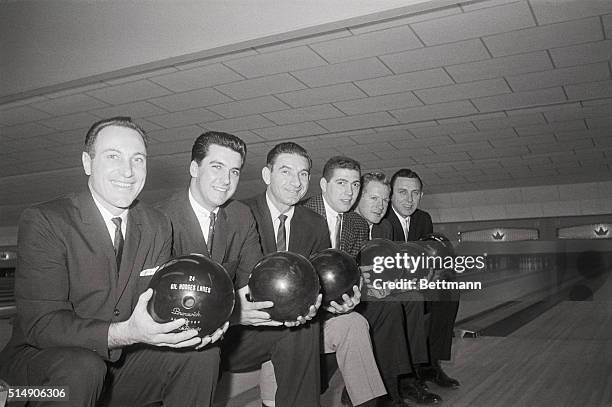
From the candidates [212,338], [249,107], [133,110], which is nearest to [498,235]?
[249,107]

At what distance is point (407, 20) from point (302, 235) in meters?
2.26

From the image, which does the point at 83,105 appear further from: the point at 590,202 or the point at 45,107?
the point at 590,202

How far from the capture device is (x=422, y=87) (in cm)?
510

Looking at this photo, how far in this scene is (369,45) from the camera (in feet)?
13.5

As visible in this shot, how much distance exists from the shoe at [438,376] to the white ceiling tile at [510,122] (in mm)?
4302

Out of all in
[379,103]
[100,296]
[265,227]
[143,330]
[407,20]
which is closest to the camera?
[143,330]

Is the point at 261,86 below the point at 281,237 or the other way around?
the other way around

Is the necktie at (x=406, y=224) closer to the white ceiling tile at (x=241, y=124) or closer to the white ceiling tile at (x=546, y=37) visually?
the white ceiling tile at (x=546, y=37)

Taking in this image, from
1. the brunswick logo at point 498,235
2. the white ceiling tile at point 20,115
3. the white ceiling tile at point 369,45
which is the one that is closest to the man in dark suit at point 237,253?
the white ceiling tile at point 369,45

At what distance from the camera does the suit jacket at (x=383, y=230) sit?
2761 mm

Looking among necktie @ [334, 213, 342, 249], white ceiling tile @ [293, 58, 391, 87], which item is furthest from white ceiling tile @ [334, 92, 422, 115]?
necktie @ [334, 213, 342, 249]

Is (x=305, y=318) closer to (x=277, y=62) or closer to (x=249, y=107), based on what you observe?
(x=277, y=62)

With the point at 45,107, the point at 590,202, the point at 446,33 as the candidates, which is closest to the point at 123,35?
the point at 45,107

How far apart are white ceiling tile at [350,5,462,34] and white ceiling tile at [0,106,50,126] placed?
378cm
